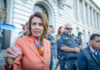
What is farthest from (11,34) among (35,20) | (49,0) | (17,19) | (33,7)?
(35,20)

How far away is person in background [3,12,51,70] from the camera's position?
1.16 m

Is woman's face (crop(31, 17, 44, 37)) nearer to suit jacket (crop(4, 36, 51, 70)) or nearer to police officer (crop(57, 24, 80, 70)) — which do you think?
suit jacket (crop(4, 36, 51, 70))

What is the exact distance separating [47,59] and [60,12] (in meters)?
12.2

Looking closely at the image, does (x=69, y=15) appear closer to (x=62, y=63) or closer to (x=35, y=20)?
(x=62, y=63)

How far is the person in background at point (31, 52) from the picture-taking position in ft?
3.79

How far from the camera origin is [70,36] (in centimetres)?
315

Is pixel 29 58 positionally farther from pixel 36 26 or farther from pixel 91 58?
pixel 91 58

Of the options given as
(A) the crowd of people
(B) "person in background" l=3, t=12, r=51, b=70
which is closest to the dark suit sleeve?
(A) the crowd of people

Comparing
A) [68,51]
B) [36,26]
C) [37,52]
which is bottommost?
[68,51]

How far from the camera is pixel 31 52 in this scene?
1.34m

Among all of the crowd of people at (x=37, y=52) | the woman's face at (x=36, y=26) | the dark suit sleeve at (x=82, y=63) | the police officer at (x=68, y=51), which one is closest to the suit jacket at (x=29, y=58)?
the crowd of people at (x=37, y=52)

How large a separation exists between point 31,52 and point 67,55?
67.5 inches

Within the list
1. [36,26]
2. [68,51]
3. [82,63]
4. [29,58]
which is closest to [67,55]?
[68,51]

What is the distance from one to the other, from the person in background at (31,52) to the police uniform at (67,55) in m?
1.42
